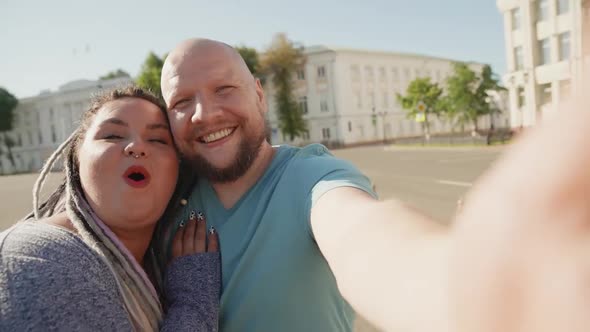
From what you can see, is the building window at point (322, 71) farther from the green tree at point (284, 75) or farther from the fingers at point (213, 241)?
the fingers at point (213, 241)

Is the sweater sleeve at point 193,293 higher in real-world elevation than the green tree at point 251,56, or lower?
lower

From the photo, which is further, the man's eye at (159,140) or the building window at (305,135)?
the building window at (305,135)

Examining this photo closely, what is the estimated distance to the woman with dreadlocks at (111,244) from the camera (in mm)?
1121

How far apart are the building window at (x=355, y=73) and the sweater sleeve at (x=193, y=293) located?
181 feet

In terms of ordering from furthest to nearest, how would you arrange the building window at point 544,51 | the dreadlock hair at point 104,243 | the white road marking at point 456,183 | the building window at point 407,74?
1. the building window at point 407,74
2. the building window at point 544,51
3. the white road marking at point 456,183
4. the dreadlock hair at point 104,243

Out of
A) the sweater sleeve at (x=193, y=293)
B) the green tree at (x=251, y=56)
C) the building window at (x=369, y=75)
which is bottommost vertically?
the sweater sleeve at (x=193, y=293)

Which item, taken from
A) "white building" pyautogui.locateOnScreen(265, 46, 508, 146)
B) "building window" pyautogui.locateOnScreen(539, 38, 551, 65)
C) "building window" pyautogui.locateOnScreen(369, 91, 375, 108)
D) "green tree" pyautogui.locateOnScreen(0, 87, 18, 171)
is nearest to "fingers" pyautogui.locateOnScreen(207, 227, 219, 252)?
"building window" pyautogui.locateOnScreen(539, 38, 551, 65)

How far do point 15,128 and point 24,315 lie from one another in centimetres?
8108

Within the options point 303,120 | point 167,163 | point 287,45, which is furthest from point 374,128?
point 167,163

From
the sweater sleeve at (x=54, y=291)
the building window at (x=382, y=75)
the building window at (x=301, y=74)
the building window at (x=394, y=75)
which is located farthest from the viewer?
the building window at (x=394, y=75)

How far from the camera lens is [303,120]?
53.5 m

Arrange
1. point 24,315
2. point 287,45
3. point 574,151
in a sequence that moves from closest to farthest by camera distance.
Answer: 1. point 574,151
2. point 24,315
3. point 287,45

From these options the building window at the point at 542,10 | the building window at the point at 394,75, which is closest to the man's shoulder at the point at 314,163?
the building window at the point at 542,10

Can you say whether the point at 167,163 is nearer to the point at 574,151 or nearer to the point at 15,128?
the point at 574,151
